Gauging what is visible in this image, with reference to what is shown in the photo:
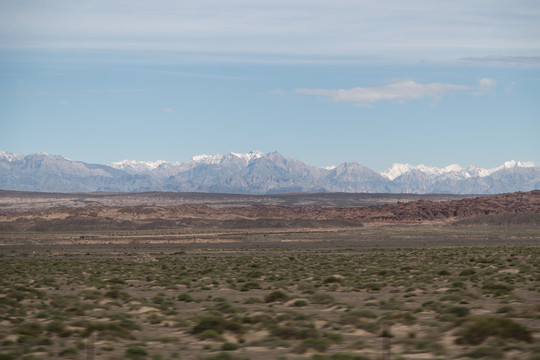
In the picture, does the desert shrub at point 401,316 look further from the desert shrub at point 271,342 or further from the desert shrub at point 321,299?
the desert shrub at point 321,299

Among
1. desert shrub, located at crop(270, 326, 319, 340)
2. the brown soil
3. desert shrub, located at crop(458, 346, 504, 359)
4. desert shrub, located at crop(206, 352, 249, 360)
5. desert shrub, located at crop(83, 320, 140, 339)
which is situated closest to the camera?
desert shrub, located at crop(458, 346, 504, 359)

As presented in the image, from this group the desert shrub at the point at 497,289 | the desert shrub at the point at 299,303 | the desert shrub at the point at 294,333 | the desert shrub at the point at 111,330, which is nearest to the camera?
the desert shrub at the point at 294,333

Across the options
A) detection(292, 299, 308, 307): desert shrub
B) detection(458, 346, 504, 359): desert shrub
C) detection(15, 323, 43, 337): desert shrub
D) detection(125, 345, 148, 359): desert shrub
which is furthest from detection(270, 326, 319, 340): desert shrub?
detection(15, 323, 43, 337): desert shrub

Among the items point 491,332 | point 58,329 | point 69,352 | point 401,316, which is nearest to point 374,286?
point 401,316

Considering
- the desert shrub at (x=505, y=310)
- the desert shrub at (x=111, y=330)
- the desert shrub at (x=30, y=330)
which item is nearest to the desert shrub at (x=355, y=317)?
the desert shrub at (x=505, y=310)

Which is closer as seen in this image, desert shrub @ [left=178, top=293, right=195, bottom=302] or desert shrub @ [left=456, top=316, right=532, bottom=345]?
desert shrub @ [left=456, top=316, right=532, bottom=345]

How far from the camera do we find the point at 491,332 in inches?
680

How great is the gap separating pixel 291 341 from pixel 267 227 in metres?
141

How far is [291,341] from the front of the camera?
18781 mm

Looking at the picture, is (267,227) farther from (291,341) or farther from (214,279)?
(291,341)

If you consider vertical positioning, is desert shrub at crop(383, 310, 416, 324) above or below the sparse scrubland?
above

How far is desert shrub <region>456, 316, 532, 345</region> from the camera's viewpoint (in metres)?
17.0

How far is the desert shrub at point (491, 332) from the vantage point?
671 inches

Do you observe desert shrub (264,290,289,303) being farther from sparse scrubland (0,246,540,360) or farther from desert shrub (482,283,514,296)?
desert shrub (482,283,514,296)
